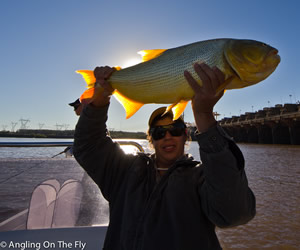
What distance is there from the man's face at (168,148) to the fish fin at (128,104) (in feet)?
1.20

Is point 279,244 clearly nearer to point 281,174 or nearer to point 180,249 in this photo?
point 180,249

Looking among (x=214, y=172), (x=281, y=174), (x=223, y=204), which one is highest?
(x=214, y=172)

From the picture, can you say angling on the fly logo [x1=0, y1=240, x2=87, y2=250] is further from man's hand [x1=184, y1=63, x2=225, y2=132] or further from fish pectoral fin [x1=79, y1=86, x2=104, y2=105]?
man's hand [x1=184, y1=63, x2=225, y2=132]

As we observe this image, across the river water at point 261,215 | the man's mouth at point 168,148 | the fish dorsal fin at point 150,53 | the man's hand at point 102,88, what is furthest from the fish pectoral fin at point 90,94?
the river water at point 261,215

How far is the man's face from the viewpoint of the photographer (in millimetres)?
2240

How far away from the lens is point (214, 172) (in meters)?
1.38

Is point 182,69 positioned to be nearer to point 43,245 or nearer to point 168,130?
point 168,130

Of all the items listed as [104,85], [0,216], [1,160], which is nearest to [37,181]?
[1,160]

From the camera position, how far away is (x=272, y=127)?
45.8 metres

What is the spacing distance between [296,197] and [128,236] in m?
9.23

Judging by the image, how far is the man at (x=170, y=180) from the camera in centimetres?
140

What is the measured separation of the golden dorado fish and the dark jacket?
40 centimetres

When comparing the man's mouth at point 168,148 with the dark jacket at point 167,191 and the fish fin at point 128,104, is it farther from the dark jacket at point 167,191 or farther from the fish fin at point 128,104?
the fish fin at point 128,104

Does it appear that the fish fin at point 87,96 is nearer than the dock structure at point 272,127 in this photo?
Yes
